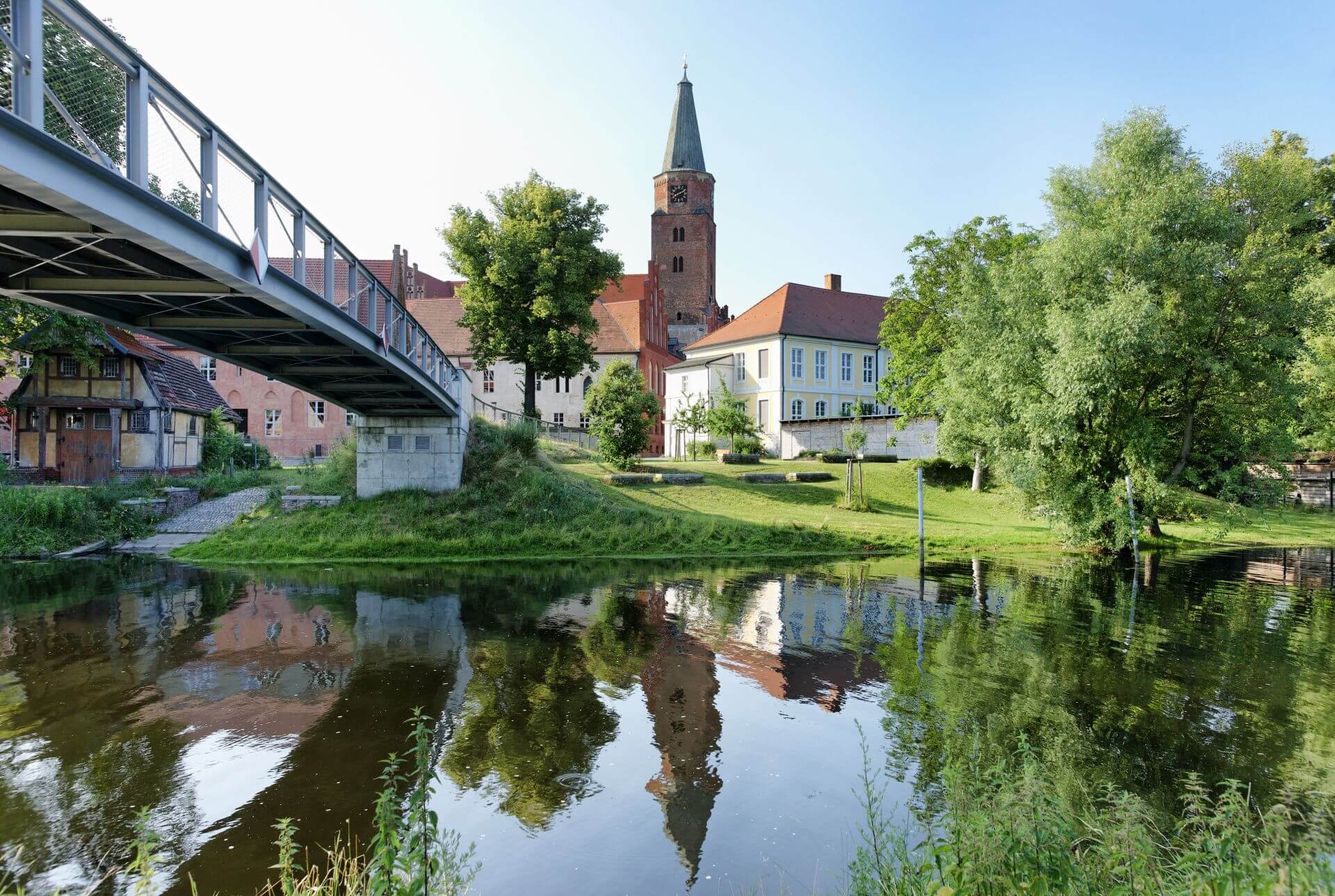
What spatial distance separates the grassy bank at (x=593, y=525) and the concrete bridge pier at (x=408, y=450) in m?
0.83

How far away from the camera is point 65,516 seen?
2338 centimetres

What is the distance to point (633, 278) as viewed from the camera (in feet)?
257

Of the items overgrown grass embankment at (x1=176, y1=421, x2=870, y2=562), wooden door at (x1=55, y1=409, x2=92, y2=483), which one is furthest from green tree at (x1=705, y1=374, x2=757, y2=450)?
wooden door at (x1=55, y1=409, x2=92, y2=483)

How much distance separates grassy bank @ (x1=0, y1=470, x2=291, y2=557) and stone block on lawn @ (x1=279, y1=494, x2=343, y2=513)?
429 centimetres

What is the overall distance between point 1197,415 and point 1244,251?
447 centimetres

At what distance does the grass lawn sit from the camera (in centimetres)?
2520

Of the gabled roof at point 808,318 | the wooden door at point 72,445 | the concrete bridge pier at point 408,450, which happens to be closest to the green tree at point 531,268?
the concrete bridge pier at point 408,450

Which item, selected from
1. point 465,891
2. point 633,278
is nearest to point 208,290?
point 465,891

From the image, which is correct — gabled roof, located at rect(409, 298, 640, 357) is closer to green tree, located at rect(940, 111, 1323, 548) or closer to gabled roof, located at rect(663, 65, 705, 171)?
gabled roof, located at rect(663, 65, 705, 171)

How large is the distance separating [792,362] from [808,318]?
13.2 ft

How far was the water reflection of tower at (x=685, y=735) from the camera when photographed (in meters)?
6.84

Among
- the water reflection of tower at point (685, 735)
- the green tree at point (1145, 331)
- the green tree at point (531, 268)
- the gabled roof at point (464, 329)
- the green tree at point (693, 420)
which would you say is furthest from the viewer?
the gabled roof at point (464, 329)

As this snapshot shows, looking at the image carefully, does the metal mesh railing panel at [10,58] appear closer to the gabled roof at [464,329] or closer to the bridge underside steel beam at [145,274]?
the bridge underside steel beam at [145,274]

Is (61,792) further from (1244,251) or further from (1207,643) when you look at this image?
(1244,251)
